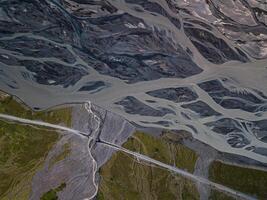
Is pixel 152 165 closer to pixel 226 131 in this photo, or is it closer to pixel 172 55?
pixel 226 131

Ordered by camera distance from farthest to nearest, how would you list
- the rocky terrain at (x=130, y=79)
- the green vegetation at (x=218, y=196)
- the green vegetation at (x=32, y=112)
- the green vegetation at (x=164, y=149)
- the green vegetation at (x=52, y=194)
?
1. the green vegetation at (x=218, y=196)
2. the green vegetation at (x=164, y=149)
3. the green vegetation at (x=32, y=112)
4. the green vegetation at (x=52, y=194)
5. the rocky terrain at (x=130, y=79)

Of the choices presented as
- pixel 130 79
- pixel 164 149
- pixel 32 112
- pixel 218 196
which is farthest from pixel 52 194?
pixel 218 196

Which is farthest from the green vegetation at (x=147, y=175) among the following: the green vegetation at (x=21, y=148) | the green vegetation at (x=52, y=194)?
the green vegetation at (x=21, y=148)

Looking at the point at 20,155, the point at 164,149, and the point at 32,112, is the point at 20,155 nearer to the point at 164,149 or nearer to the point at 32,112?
the point at 32,112

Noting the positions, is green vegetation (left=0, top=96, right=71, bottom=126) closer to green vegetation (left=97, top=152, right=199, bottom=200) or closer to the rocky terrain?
the rocky terrain

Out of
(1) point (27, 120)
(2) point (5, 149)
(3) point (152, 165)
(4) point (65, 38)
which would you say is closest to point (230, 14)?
(4) point (65, 38)

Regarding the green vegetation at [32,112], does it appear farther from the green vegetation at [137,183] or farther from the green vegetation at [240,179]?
the green vegetation at [240,179]

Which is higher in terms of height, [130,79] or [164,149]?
[130,79]
